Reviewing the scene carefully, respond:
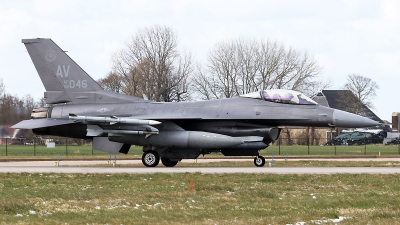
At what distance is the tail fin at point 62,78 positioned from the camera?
82.8 feet

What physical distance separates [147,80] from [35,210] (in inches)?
1931

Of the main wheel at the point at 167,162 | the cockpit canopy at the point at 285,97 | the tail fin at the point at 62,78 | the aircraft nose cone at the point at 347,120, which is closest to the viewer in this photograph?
the aircraft nose cone at the point at 347,120

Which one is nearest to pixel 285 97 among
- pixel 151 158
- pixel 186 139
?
pixel 186 139

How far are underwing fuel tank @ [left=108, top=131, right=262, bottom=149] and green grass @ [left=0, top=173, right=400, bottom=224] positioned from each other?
4121 millimetres

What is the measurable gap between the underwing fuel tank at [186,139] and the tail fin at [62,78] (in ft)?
5.84

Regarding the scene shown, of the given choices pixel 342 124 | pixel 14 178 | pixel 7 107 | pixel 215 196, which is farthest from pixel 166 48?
pixel 215 196

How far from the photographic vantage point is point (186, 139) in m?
23.5

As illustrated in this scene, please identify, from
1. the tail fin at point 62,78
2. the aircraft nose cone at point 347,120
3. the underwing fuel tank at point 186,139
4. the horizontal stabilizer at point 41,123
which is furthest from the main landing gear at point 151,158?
the aircraft nose cone at point 347,120

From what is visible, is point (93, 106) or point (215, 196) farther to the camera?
point (93, 106)

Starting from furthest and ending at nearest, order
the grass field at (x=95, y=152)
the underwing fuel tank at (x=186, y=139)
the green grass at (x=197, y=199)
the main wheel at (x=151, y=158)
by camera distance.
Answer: the grass field at (x=95, y=152), the main wheel at (x=151, y=158), the underwing fuel tank at (x=186, y=139), the green grass at (x=197, y=199)

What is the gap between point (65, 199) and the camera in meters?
12.9

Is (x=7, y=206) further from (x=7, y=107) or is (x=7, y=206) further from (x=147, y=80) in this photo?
(x=147, y=80)

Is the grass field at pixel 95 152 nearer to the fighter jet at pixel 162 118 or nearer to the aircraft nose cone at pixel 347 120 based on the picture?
the fighter jet at pixel 162 118

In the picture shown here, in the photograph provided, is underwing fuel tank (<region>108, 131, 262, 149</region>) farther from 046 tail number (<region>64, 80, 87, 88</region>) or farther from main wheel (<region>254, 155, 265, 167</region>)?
046 tail number (<region>64, 80, 87, 88</region>)
